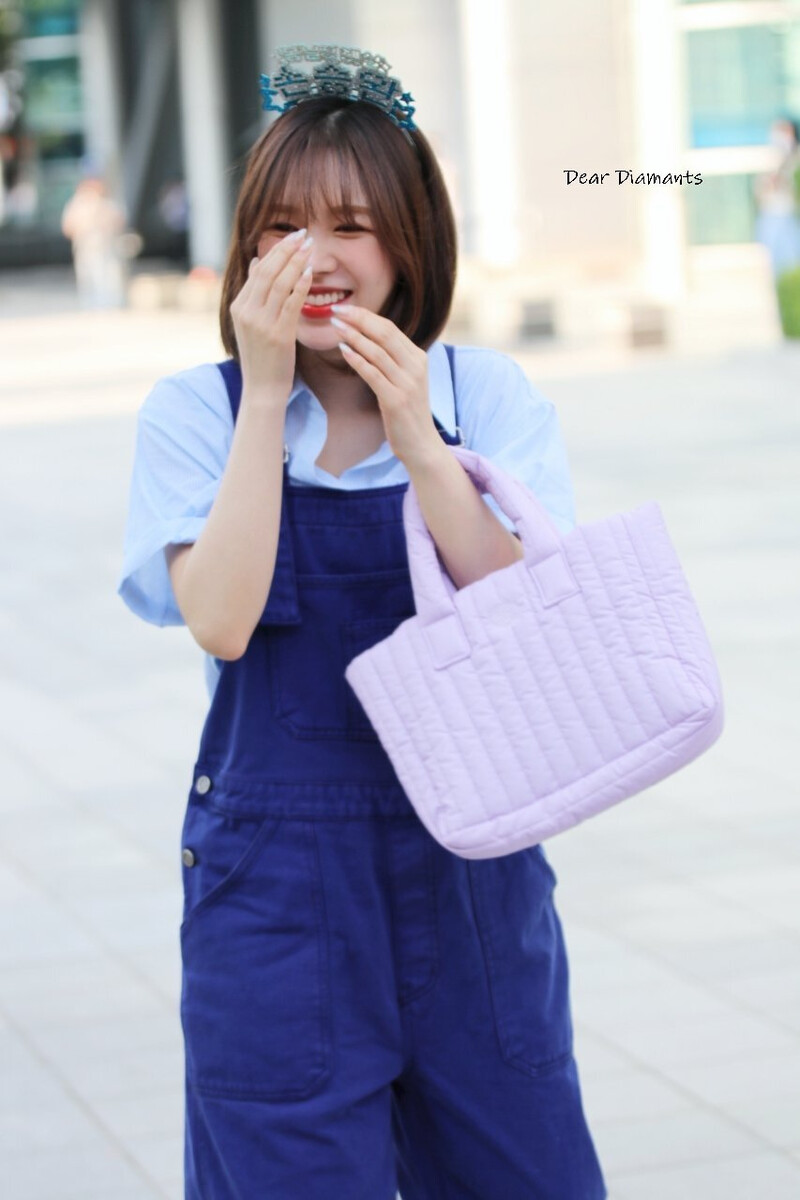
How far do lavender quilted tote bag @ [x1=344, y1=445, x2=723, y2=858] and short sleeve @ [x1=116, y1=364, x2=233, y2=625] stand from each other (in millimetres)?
278

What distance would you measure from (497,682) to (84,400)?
15.0 metres

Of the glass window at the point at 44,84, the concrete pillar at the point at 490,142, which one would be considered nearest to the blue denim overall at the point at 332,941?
the concrete pillar at the point at 490,142

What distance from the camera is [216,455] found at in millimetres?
2246

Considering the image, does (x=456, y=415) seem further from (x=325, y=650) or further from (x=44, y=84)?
(x=44, y=84)

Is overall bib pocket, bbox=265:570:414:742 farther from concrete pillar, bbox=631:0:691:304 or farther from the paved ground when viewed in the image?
concrete pillar, bbox=631:0:691:304

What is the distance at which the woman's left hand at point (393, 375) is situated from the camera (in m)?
2.11

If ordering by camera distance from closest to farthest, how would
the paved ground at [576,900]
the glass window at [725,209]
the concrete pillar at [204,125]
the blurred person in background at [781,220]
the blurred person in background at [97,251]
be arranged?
the paved ground at [576,900] < the blurred person in background at [781,220] < the glass window at [725,209] < the blurred person in background at [97,251] < the concrete pillar at [204,125]

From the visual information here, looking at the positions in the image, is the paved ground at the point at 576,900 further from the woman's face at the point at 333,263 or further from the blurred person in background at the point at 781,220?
the blurred person in background at the point at 781,220

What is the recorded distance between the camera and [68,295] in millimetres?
34188

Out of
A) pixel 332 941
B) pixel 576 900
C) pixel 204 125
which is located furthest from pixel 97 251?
pixel 332 941

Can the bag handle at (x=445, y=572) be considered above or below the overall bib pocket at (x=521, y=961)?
above

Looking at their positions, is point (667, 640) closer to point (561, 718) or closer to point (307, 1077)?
point (561, 718)

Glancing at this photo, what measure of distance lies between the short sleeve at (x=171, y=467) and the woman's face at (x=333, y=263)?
5.8 inches

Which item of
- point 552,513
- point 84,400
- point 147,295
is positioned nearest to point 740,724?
point 552,513
